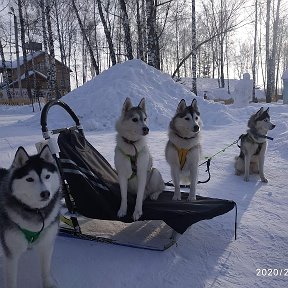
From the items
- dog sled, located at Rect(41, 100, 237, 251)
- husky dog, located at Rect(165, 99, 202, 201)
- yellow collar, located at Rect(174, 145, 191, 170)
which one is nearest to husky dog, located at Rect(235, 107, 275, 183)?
husky dog, located at Rect(165, 99, 202, 201)

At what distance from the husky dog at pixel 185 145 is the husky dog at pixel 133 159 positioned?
1.32 ft

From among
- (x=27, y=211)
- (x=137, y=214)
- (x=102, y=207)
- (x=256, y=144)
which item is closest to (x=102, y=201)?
(x=102, y=207)

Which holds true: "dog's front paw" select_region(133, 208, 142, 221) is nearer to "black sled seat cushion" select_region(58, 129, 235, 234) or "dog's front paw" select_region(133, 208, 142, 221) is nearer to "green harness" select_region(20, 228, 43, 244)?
"black sled seat cushion" select_region(58, 129, 235, 234)

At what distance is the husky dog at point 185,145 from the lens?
12.1 ft

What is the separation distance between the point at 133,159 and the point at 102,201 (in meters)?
0.49

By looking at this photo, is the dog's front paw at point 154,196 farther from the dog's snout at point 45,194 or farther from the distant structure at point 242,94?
the distant structure at point 242,94

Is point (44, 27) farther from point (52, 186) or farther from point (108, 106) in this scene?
point (52, 186)

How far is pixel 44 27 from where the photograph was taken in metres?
16.3

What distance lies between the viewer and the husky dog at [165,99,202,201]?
368cm

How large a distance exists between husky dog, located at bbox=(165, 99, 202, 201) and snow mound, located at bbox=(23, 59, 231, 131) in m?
5.83

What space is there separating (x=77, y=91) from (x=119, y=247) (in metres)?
9.35

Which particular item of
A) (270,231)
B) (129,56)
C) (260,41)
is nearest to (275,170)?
(270,231)

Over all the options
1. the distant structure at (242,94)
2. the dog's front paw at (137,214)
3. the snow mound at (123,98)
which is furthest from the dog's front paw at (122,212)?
the distant structure at (242,94)

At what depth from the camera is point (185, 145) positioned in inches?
147
